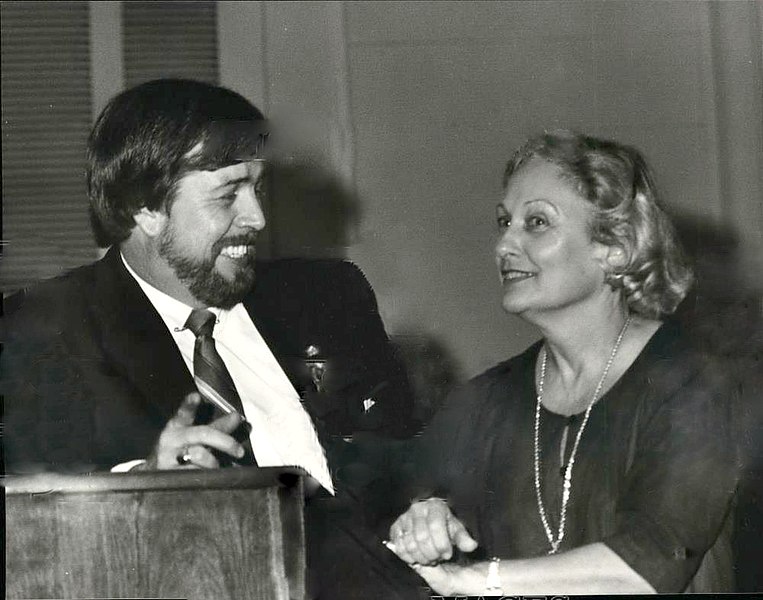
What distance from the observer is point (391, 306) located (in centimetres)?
272

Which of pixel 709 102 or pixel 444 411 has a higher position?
pixel 709 102

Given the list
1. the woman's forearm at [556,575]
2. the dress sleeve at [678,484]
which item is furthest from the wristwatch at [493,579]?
the dress sleeve at [678,484]

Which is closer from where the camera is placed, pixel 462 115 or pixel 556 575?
pixel 556 575

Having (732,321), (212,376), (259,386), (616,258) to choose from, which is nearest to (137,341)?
(212,376)

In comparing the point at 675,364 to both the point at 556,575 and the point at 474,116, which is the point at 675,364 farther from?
the point at 474,116

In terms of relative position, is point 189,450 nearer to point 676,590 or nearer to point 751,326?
point 676,590

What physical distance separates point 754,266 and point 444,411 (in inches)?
31.2

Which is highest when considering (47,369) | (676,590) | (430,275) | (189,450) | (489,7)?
(489,7)

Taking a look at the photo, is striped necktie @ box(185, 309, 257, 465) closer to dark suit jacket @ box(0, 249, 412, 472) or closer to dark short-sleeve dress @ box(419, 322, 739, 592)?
dark suit jacket @ box(0, 249, 412, 472)

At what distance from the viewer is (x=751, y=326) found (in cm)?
268

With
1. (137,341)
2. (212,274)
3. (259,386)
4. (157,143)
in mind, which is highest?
(157,143)

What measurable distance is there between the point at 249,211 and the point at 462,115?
55 centimetres

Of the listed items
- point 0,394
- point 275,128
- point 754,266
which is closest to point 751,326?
point 754,266

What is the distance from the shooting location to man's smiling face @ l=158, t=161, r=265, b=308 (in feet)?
8.95
